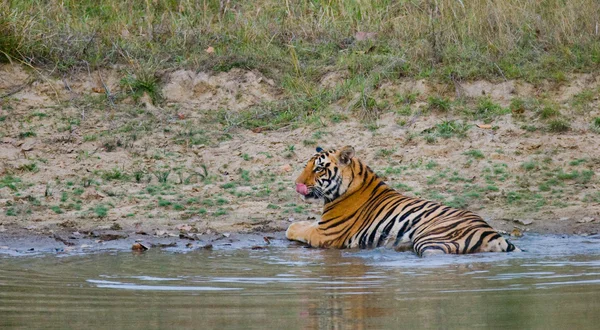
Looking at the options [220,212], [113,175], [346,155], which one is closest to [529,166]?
[346,155]

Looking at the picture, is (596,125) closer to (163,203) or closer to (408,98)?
(408,98)

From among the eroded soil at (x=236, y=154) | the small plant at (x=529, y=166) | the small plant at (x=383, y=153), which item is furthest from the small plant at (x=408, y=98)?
the small plant at (x=529, y=166)

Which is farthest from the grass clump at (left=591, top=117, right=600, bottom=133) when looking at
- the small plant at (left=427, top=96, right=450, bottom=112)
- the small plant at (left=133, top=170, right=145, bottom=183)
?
the small plant at (left=133, top=170, right=145, bottom=183)

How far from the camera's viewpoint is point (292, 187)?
1038 centimetres

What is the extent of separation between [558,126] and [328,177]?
10.7 ft

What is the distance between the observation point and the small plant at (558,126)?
437 inches

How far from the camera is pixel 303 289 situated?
21.3 ft

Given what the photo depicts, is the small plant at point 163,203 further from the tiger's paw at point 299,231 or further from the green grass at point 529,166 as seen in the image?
the green grass at point 529,166

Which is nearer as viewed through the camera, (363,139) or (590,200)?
(590,200)

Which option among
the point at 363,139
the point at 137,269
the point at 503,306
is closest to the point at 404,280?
the point at 503,306

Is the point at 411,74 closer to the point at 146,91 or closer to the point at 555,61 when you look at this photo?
the point at 555,61

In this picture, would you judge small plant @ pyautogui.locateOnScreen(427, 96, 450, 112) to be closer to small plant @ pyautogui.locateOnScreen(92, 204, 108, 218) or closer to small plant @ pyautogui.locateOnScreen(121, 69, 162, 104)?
small plant @ pyautogui.locateOnScreen(121, 69, 162, 104)

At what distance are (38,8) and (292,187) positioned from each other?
492 centimetres

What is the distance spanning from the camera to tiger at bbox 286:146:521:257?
816 centimetres
